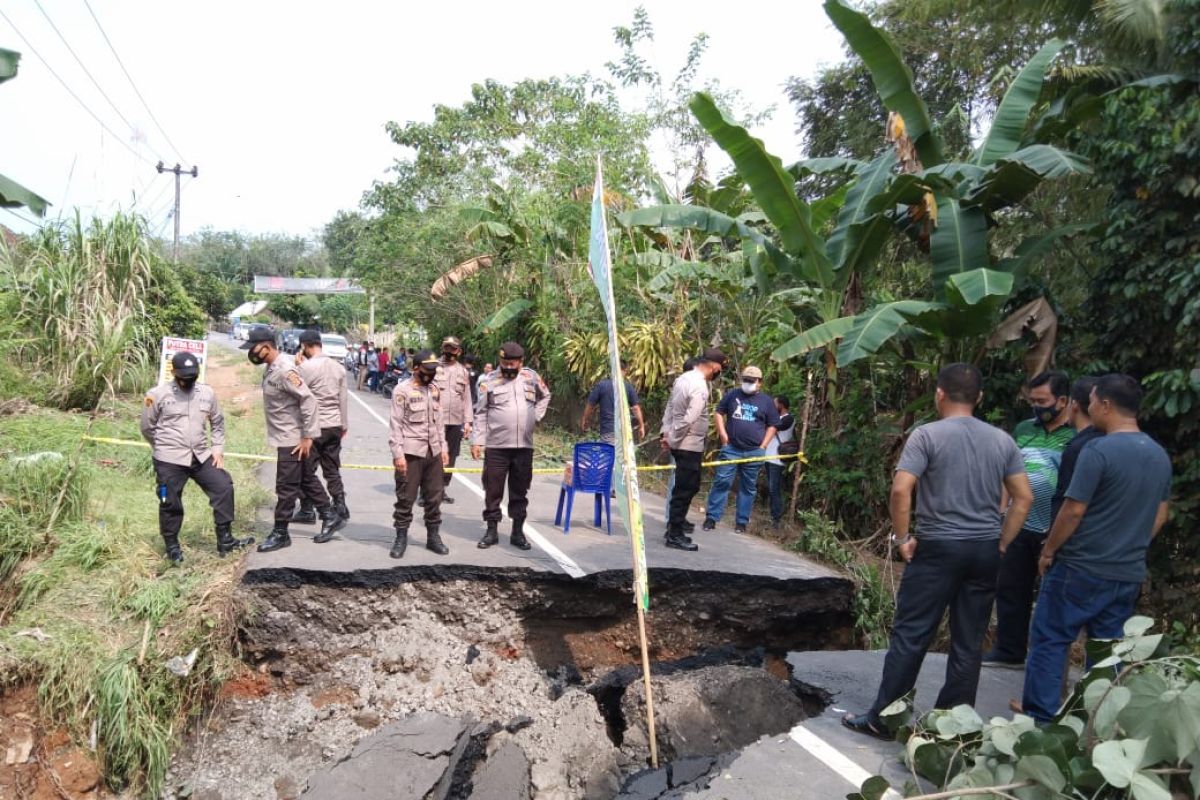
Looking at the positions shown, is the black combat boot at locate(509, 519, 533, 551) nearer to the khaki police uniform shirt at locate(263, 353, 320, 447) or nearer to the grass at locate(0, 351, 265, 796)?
the khaki police uniform shirt at locate(263, 353, 320, 447)

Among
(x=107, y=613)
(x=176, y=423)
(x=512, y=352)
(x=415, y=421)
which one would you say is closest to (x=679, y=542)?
(x=512, y=352)

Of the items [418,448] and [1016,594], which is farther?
[418,448]

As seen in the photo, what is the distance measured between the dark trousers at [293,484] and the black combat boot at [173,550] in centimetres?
71

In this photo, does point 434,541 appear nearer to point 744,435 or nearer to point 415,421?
point 415,421

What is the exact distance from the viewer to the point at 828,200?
321 inches

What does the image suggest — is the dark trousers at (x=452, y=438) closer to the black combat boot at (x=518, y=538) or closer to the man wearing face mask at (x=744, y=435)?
the black combat boot at (x=518, y=538)

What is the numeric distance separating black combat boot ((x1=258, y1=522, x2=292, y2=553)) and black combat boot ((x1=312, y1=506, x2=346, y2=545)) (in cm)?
30

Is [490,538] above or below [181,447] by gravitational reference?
below

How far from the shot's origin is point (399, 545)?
239 inches

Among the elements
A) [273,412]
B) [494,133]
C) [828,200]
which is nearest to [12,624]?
[273,412]

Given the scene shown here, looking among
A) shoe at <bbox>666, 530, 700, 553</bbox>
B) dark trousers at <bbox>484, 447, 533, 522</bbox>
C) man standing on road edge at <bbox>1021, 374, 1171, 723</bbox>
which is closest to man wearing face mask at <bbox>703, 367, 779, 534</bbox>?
shoe at <bbox>666, 530, 700, 553</bbox>

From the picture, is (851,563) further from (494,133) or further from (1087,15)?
(494,133)

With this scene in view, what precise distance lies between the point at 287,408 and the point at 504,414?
1786mm

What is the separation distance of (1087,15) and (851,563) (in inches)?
241
